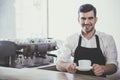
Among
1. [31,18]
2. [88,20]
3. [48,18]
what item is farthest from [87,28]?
[31,18]

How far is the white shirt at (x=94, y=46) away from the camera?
2207 millimetres

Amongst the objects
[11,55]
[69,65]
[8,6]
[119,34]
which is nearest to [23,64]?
[11,55]

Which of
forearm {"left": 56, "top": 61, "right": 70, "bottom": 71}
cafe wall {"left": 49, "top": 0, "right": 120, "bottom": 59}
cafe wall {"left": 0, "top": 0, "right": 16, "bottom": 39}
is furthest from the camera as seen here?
cafe wall {"left": 0, "top": 0, "right": 16, "bottom": 39}

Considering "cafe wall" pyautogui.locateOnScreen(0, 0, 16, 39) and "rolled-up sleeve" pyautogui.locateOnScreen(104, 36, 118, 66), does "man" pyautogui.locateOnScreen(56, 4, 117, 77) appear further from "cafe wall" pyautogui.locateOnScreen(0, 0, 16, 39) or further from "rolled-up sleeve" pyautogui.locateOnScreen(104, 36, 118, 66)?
"cafe wall" pyautogui.locateOnScreen(0, 0, 16, 39)

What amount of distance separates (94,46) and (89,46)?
0.05 meters

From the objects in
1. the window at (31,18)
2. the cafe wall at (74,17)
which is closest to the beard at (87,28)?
the cafe wall at (74,17)

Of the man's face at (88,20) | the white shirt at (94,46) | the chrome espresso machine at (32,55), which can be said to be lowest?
the chrome espresso machine at (32,55)

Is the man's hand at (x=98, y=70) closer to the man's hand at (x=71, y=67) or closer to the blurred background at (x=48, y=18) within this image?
the man's hand at (x=71, y=67)

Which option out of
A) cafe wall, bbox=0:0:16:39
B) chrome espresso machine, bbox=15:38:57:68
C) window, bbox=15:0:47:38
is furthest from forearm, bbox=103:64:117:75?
cafe wall, bbox=0:0:16:39

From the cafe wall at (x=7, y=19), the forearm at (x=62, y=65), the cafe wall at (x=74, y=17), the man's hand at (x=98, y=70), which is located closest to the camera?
the man's hand at (x=98, y=70)

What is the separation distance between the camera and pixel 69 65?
2029 mm

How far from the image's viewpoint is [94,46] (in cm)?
230

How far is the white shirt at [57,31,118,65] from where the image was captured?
7.24 ft

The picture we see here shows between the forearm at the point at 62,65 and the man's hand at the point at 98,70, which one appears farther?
the forearm at the point at 62,65
